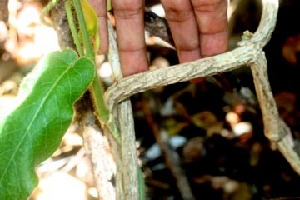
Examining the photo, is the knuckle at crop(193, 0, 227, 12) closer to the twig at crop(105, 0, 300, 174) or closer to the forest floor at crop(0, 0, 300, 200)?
the twig at crop(105, 0, 300, 174)

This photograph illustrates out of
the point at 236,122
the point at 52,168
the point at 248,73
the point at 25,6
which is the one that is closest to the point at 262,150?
the point at 236,122

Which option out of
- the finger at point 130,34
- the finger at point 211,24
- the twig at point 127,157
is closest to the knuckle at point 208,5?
the finger at point 211,24

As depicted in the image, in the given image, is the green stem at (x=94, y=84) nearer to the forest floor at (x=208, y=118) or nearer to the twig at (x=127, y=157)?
the twig at (x=127, y=157)

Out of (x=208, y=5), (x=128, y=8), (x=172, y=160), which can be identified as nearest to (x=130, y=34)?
(x=128, y=8)

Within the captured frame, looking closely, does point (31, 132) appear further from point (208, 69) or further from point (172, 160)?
point (172, 160)

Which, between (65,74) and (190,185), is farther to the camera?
(190,185)

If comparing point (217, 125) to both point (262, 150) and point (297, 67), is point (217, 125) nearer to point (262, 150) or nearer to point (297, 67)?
point (262, 150)
